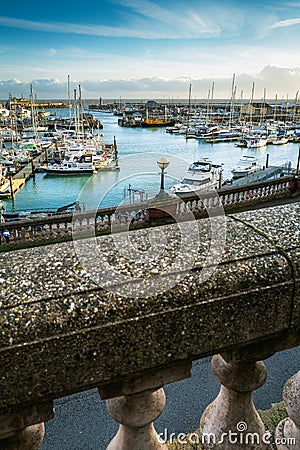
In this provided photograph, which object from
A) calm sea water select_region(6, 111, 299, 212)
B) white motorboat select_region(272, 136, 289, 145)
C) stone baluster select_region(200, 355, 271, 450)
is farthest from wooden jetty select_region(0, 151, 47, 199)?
white motorboat select_region(272, 136, 289, 145)

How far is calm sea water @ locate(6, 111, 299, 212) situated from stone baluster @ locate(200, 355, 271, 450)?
3.14 ft

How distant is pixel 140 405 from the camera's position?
117 centimetres

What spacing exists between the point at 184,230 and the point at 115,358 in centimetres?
56

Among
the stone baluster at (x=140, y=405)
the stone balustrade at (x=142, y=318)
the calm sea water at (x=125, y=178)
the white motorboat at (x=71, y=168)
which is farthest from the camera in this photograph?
the white motorboat at (x=71, y=168)

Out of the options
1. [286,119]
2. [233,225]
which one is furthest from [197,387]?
[286,119]

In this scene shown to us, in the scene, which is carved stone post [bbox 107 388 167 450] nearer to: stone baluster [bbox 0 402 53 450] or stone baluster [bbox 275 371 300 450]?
stone baluster [bbox 0 402 53 450]

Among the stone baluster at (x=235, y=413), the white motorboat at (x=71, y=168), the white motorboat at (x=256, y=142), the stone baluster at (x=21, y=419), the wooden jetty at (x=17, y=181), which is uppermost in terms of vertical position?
the stone baluster at (x=21, y=419)

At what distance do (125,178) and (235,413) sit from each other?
4.11 ft

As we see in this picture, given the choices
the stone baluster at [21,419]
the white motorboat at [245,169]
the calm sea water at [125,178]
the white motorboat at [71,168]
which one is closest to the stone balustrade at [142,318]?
the stone baluster at [21,419]

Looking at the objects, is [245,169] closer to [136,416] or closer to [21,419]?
[136,416]

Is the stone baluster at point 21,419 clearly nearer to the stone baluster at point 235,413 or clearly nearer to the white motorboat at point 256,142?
the stone baluster at point 235,413

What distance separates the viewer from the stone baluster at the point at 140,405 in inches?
41.6

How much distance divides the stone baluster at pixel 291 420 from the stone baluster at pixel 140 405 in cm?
43

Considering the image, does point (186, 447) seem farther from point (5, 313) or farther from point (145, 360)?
point (5, 313)
